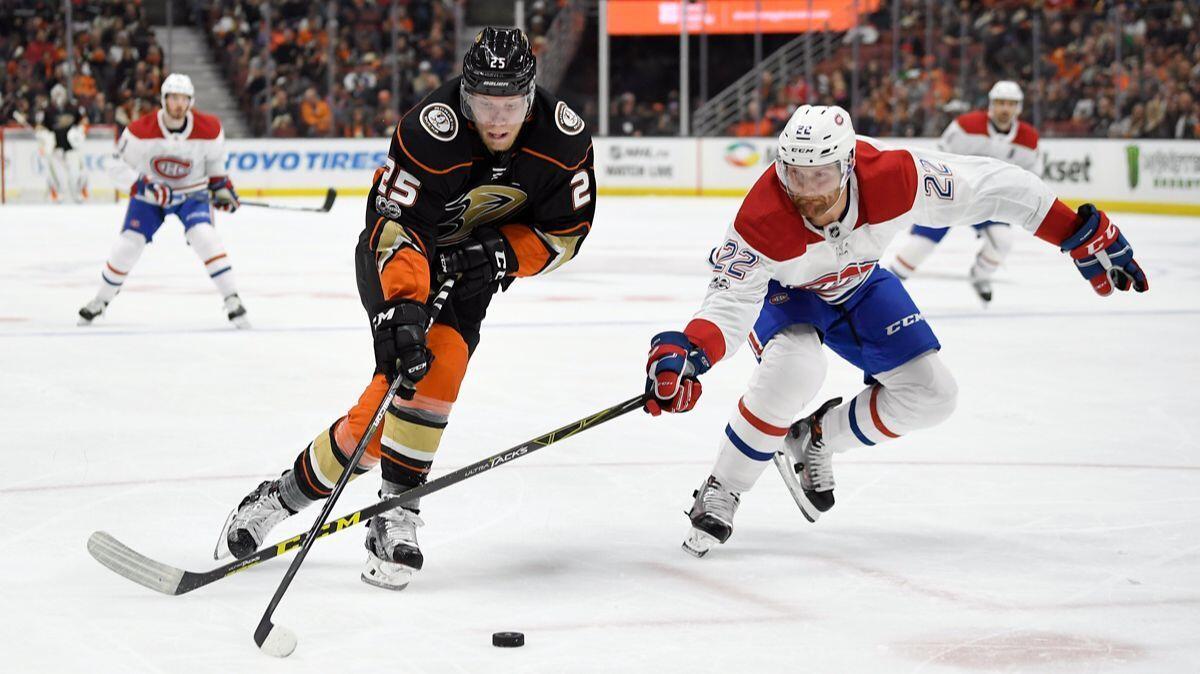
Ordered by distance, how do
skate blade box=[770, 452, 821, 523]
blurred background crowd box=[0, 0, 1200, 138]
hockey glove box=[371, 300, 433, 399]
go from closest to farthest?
hockey glove box=[371, 300, 433, 399], skate blade box=[770, 452, 821, 523], blurred background crowd box=[0, 0, 1200, 138]

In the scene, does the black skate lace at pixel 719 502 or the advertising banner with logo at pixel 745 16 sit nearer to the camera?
the black skate lace at pixel 719 502

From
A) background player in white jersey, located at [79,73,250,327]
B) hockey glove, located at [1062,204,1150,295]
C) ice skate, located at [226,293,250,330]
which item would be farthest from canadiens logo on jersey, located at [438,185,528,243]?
background player in white jersey, located at [79,73,250,327]

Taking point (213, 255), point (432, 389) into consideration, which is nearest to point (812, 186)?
point (432, 389)

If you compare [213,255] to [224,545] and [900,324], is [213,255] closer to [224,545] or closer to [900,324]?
[224,545]

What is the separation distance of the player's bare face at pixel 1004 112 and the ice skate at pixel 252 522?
646 centimetres

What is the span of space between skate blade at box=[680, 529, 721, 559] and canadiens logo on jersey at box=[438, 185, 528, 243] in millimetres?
789

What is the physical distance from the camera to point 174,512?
11.6 feet

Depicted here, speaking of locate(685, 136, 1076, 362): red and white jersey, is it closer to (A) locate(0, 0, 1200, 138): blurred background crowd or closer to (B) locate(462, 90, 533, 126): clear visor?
(B) locate(462, 90, 533, 126): clear visor

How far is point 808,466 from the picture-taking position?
353cm

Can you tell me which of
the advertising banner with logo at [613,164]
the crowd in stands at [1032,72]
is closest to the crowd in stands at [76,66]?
the advertising banner with logo at [613,164]

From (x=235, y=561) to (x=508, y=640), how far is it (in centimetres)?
66

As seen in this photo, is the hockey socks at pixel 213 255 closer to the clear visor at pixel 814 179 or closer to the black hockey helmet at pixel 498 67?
the black hockey helmet at pixel 498 67

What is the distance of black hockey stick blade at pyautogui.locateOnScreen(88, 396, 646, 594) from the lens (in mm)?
2824

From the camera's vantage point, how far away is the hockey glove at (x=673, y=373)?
9.53 feet
